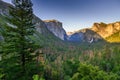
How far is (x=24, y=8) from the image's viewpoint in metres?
30.5

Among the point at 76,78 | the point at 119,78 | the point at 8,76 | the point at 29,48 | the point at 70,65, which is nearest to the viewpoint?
the point at 8,76

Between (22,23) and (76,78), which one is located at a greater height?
(22,23)

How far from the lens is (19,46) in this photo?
96.6ft

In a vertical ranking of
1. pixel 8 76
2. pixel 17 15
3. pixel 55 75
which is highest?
pixel 17 15

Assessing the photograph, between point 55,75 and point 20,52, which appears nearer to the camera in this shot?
point 20,52

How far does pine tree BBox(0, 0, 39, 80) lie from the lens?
28875mm

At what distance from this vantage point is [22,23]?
30.1 meters

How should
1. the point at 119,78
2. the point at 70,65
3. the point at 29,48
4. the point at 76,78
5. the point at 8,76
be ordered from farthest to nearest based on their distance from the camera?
the point at 70,65 → the point at 119,78 → the point at 76,78 → the point at 29,48 → the point at 8,76

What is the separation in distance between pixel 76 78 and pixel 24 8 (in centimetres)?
4131

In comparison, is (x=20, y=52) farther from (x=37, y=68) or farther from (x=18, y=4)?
(x=18, y=4)

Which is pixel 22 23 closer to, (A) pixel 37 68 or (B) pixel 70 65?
(A) pixel 37 68

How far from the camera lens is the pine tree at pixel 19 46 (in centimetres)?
2888

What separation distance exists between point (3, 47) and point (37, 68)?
4.51 metres

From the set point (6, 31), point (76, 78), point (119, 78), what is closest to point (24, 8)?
point (6, 31)
